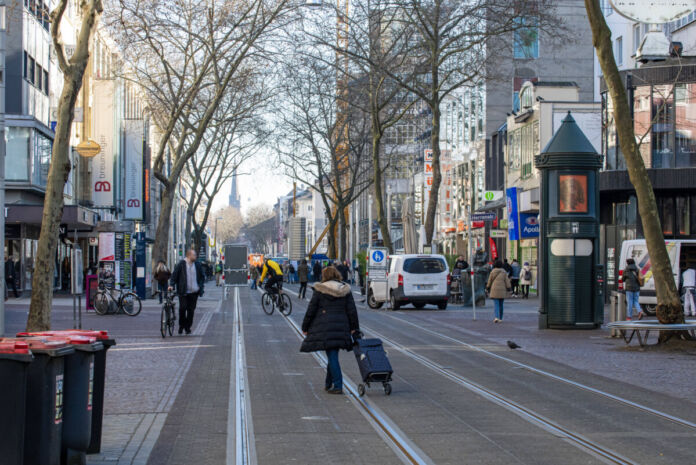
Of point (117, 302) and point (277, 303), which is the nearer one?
point (117, 302)

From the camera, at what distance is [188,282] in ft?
66.9

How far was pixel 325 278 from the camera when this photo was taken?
39.1 ft

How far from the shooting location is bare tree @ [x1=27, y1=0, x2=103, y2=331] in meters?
15.8

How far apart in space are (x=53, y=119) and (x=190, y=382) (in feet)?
108

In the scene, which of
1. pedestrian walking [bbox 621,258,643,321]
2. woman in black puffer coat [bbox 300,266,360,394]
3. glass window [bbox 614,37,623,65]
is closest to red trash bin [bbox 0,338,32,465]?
woman in black puffer coat [bbox 300,266,360,394]

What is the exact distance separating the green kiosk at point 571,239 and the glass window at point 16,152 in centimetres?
2369

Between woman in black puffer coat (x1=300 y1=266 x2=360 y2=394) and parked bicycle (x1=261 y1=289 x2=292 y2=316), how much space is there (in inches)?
693

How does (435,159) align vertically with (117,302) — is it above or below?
above

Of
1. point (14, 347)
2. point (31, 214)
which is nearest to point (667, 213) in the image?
point (31, 214)

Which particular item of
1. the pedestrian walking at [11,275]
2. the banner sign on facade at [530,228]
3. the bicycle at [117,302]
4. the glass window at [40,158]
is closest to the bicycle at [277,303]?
the bicycle at [117,302]

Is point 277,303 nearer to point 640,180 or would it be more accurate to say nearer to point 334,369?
point 640,180

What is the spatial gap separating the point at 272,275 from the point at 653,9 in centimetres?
1648

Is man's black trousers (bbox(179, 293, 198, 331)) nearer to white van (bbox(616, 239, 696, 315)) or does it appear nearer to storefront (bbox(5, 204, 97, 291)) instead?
white van (bbox(616, 239, 696, 315))

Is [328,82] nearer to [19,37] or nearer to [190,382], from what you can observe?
[19,37]
